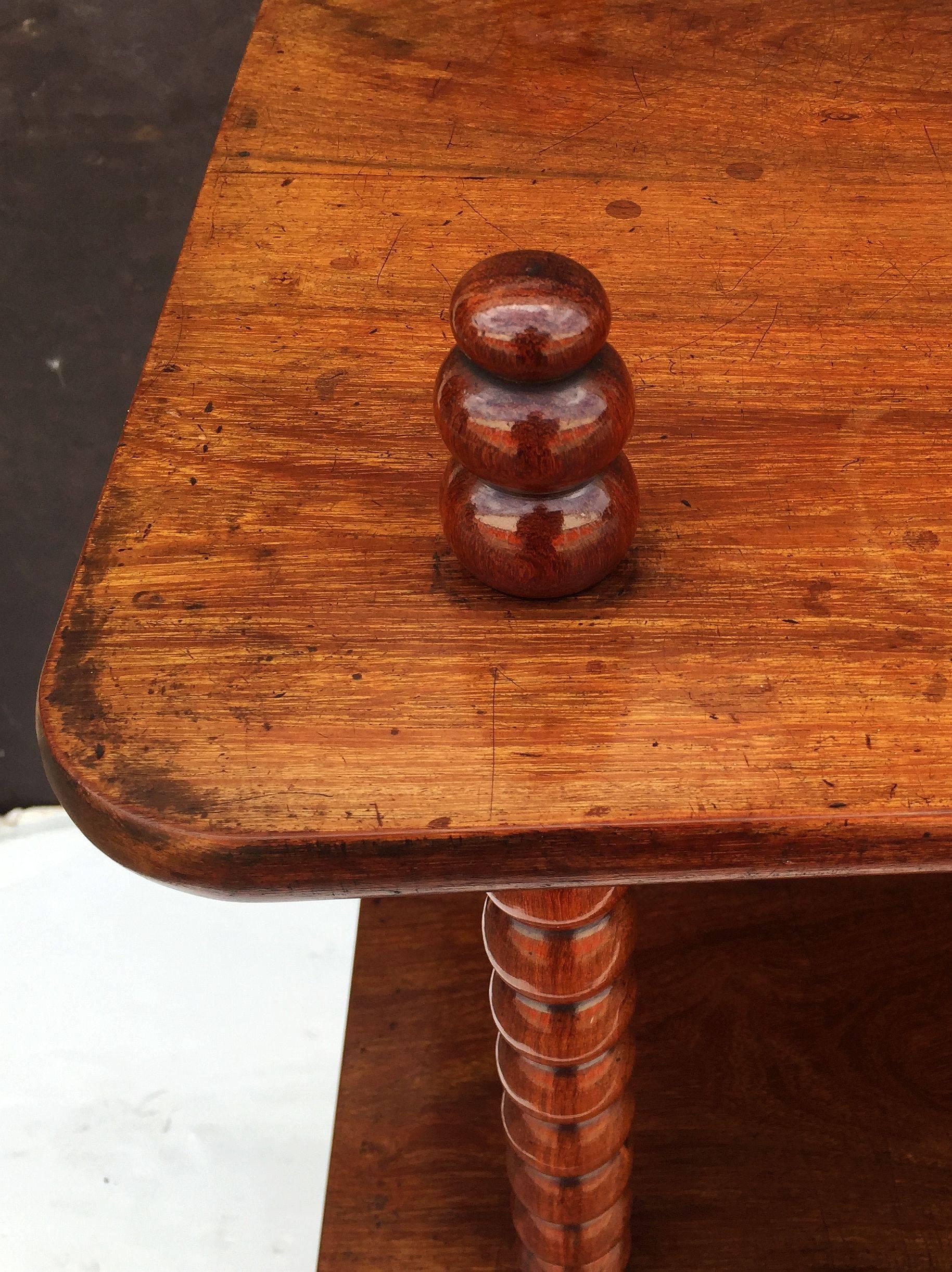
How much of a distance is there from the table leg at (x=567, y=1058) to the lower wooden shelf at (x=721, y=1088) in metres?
0.13

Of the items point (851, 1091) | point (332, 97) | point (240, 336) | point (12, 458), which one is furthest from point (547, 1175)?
point (12, 458)

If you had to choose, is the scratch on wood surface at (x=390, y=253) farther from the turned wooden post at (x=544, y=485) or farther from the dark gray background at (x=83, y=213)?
the dark gray background at (x=83, y=213)

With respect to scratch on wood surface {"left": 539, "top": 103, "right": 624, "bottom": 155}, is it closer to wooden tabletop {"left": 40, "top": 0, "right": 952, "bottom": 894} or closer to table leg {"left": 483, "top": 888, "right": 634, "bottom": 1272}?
wooden tabletop {"left": 40, "top": 0, "right": 952, "bottom": 894}

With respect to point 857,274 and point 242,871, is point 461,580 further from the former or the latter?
point 857,274

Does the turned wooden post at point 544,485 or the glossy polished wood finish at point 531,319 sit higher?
the glossy polished wood finish at point 531,319

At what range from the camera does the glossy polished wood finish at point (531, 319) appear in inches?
16.2

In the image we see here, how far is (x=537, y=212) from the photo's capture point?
A: 0.65 meters

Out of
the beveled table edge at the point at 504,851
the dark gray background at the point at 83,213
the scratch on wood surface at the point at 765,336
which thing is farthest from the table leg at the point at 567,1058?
the dark gray background at the point at 83,213

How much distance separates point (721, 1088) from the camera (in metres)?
0.85

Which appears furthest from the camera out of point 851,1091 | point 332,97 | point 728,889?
point 728,889

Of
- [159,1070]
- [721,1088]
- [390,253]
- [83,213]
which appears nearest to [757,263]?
[390,253]

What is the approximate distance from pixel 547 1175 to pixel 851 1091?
30cm

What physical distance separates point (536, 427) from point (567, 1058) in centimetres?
28

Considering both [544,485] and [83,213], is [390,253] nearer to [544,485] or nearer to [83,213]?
[544,485]
